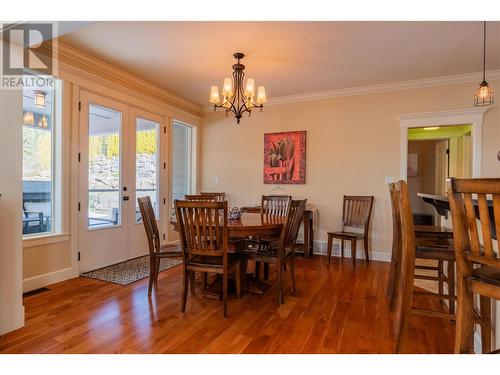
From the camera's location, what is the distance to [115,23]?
245 centimetres

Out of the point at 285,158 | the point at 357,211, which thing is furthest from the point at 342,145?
the point at 357,211

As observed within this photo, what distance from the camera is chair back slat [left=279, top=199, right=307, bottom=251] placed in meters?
2.39

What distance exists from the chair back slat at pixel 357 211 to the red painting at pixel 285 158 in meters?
0.78

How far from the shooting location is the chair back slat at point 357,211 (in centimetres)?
386

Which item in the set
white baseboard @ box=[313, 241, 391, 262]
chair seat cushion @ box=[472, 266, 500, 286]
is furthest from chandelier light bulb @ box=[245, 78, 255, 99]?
white baseboard @ box=[313, 241, 391, 262]

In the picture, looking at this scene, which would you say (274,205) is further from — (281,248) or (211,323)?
(211,323)

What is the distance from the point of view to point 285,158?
456cm

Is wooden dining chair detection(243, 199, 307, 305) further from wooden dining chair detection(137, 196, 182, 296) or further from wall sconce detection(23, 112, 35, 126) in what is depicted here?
wall sconce detection(23, 112, 35, 126)

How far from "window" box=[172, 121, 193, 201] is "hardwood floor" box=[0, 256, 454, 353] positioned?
2.43 m

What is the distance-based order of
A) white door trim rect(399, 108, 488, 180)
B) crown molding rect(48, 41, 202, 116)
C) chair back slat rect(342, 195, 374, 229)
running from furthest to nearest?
chair back slat rect(342, 195, 374, 229) < white door trim rect(399, 108, 488, 180) < crown molding rect(48, 41, 202, 116)
